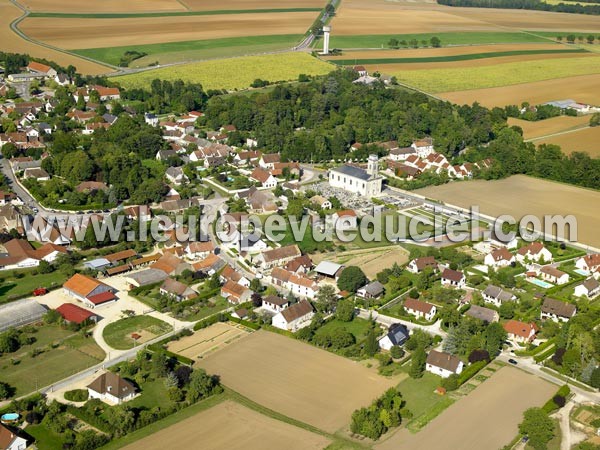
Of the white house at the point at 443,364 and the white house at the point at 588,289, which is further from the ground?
the white house at the point at 588,289

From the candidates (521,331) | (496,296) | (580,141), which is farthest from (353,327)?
(580,141)

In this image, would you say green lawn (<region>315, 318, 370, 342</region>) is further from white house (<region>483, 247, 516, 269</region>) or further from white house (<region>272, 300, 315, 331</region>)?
white house (<region>483, 247, 516, 269</region>)

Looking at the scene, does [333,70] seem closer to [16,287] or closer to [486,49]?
[486,49]

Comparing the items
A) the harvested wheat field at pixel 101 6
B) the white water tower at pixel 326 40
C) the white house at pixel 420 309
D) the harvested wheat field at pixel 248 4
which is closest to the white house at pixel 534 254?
the white house at pixel 420 309

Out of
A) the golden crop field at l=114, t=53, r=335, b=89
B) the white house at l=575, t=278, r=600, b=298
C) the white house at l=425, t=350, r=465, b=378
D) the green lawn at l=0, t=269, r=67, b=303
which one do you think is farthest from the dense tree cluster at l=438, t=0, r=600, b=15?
the white house at l=425, t=350, r=465, b=378

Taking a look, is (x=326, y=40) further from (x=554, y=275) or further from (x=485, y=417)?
(x=485, y=417)

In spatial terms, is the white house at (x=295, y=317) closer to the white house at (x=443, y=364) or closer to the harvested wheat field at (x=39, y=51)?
the white house at (x=443, y=364)

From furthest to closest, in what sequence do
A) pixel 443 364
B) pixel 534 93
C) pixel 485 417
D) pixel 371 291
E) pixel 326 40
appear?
1. pixel 326 40
2. pixel 534 93
3. pixel 371 291
4. pixel 443 364
5. pixel 485 417
